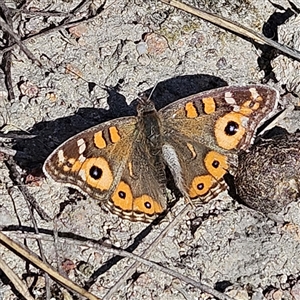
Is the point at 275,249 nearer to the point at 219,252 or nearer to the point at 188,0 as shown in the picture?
the point at 219,252

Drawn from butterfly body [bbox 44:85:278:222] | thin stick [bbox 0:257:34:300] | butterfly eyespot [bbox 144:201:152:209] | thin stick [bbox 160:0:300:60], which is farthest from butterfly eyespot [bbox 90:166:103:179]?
thin stick [bbox 160:0:300:60]

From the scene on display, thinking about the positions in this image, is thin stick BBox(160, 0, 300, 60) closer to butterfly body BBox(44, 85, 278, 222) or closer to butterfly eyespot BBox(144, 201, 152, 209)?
butterfly body BBox(44, 85, 278, 222)

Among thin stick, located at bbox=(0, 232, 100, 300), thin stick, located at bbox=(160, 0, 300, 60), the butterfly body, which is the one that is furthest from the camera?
thin stick, located at bbox=(160, 0, 300, 60)

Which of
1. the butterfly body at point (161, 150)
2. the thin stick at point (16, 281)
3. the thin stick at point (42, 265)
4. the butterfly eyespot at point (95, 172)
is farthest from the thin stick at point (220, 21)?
the thin stick at point (16, 281)

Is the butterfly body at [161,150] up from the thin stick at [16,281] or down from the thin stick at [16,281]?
up

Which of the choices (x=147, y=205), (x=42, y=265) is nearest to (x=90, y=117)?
(x=147, y=205)

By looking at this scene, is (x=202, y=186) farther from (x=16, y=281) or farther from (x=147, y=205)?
(x=16, y=281)

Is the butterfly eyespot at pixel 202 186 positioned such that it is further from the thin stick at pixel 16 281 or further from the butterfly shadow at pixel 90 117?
the thin stick at pixel 16 281
